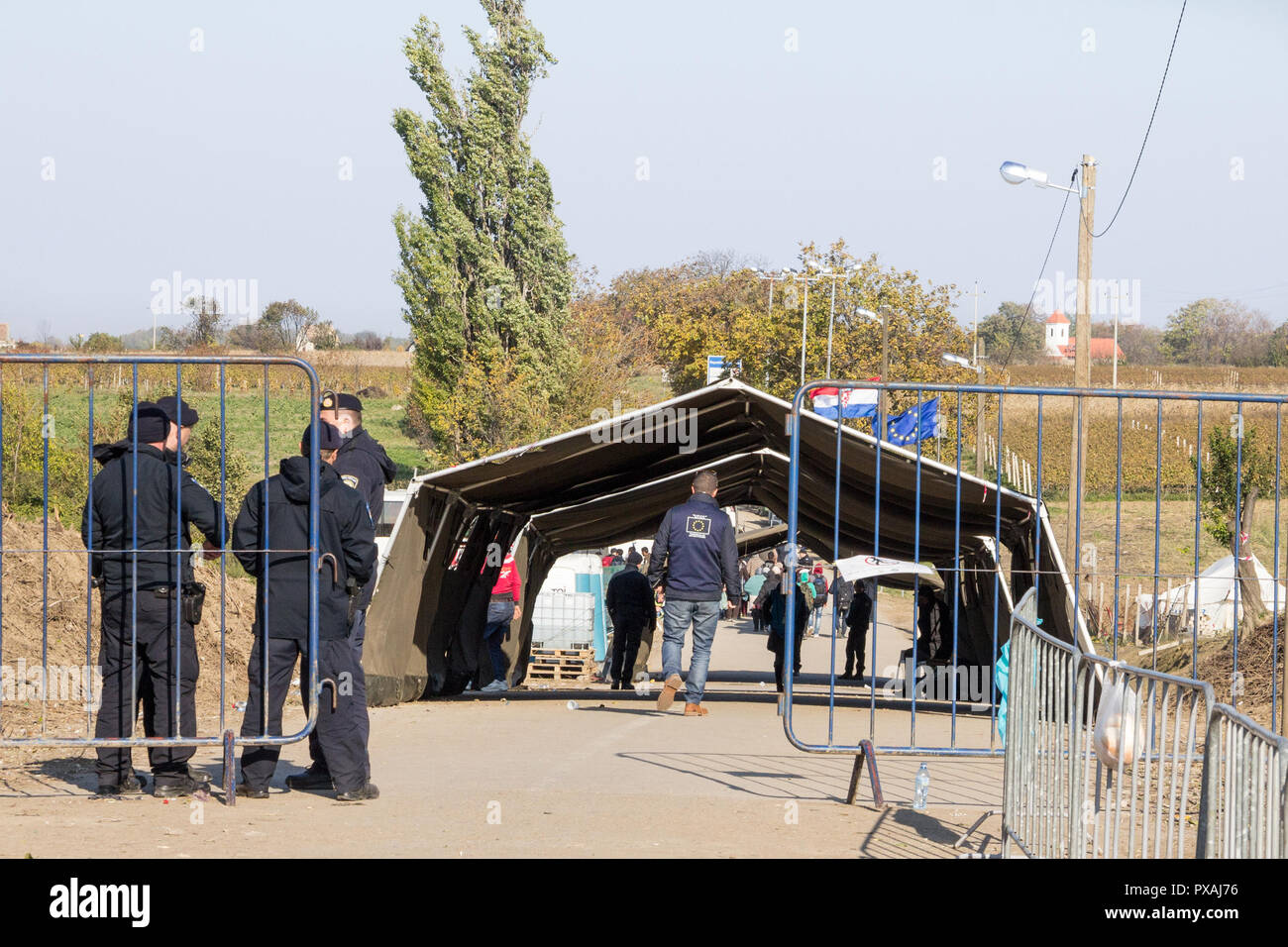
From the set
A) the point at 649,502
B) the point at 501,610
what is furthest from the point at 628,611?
the point at 501,610

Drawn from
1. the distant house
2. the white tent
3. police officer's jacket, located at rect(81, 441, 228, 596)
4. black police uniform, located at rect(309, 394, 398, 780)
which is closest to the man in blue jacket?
black police uniform, located at rect(309, 394, 398, 780)

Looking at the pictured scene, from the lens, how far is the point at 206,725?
33.6 feet

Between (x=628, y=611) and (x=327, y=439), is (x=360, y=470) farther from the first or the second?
(x=628, y=611)

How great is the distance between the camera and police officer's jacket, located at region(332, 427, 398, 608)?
307 inches

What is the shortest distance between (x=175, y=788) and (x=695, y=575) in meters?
5.13

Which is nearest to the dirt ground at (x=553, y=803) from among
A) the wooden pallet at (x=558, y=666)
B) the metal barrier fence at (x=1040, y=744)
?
the metal barrier fence at (x=1040, y=744)

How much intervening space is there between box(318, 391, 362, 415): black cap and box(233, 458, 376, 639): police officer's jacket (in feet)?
1.70

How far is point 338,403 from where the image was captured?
781 centimetres

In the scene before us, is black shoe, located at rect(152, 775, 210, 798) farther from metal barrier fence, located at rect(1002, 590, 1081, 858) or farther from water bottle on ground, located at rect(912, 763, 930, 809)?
metal barrier fence, located at rect(1002, 590, 1081, 858)

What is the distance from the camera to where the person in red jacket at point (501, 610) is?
1741 cm

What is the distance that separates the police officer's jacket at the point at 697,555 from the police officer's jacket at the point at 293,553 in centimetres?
450

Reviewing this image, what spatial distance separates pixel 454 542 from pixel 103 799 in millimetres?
7107

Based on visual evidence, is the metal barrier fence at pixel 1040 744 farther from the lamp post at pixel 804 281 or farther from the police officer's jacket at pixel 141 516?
the lamp post at pixel 804 281
